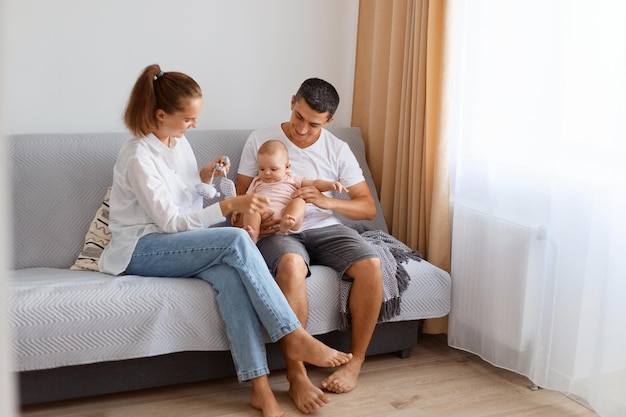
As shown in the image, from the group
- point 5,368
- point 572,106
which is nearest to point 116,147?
point 572,106

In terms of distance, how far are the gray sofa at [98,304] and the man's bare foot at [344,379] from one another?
0.14m

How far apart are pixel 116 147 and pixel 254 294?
0.98 metres

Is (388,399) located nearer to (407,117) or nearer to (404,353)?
(404,353)

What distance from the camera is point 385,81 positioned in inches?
129

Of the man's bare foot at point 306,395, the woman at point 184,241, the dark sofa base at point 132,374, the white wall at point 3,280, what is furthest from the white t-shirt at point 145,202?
the white wall at point 3,280

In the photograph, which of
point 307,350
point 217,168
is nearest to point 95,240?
point 217,168

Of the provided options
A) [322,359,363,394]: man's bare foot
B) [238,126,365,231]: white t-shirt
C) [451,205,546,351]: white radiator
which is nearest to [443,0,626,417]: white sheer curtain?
[451,205,546,351]: white radiator

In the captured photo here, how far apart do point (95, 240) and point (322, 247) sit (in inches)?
32.6

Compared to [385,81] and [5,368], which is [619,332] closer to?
[385,81]

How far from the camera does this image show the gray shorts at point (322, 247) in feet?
8.34

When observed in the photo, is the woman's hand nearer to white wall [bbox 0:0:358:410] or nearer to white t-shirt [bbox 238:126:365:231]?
white t-shirt [bbox 238:126:365:231]

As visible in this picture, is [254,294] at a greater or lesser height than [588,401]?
greater

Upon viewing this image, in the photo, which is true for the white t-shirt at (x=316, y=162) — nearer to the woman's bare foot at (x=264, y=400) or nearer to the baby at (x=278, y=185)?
the baby at (x=278, y=185)

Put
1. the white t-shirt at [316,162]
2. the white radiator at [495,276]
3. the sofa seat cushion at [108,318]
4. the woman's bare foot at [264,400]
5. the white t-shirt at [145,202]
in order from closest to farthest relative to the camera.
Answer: the sofa seat cushion at [108,318] < the woman's bare foot at [264,400] < the white t-shirt at [145,202] < the white radiator at [495,276] < the white t-shirt at [316,162]
